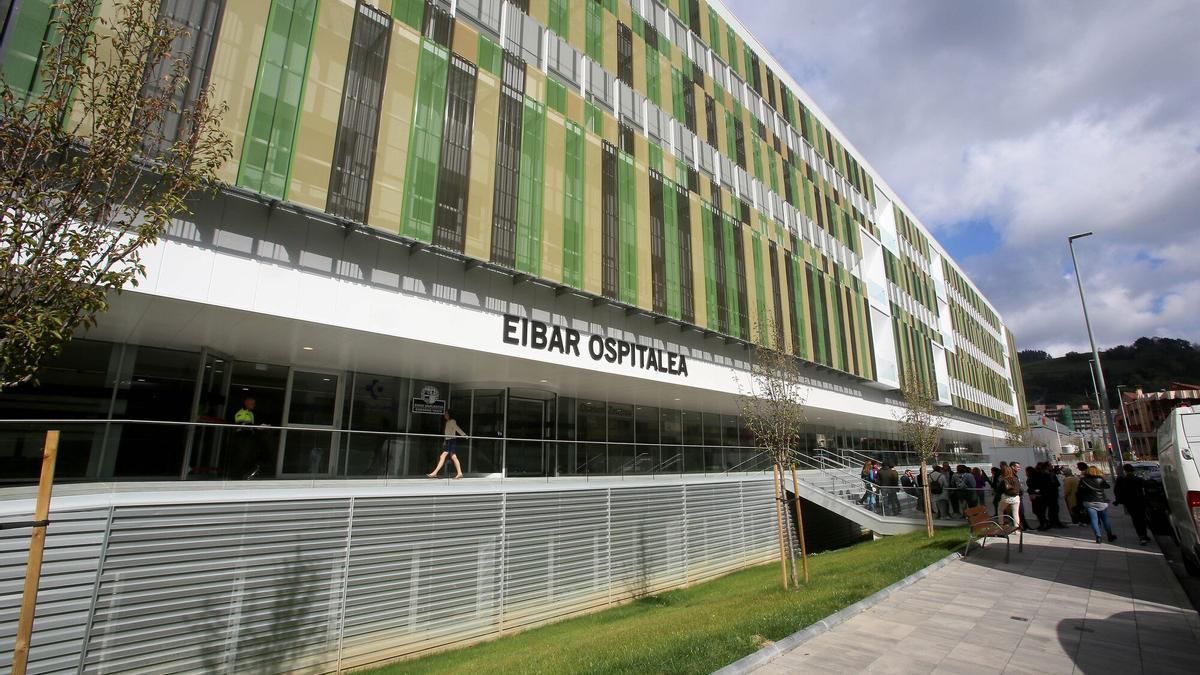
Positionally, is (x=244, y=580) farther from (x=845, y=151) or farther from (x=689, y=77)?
(x=845, y=151)

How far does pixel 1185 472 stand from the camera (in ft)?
28.6

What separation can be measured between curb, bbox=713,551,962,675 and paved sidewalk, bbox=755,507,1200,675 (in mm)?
77

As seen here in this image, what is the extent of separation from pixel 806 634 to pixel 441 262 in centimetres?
1264

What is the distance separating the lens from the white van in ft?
27.6

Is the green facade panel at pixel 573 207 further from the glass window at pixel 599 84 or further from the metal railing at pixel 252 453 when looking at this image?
the metal railing at pixel 252 453

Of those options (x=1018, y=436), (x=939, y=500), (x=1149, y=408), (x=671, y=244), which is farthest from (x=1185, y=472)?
(x=1149, y=408)

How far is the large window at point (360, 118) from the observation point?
537 inches

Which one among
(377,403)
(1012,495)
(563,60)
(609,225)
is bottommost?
(1012,495)

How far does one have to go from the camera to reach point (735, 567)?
18141 millimetres

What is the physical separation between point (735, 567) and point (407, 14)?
19.3 metres

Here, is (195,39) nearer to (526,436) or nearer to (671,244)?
(526,436)

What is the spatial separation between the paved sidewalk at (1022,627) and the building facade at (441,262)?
8.01m

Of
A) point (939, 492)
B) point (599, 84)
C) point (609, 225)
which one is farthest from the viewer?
point (599, 84)

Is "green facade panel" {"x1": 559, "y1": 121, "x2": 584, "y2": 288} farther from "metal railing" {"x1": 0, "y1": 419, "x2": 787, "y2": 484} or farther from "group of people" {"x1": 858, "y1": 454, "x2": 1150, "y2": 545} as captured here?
"group of people" {"x1": 858, "y1": 454, "x2": 1150, "y2": 545}
